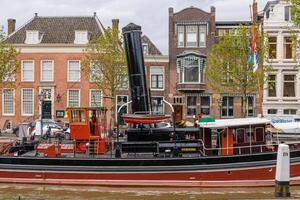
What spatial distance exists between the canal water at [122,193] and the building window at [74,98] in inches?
1040

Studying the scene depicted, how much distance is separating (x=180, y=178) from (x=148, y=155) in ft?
4.69

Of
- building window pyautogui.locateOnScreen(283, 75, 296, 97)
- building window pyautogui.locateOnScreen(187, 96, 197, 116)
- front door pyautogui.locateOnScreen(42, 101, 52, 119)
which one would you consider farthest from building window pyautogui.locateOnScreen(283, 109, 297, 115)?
front door pyautogui.locateOnScreen(42, 101, 52, 119)

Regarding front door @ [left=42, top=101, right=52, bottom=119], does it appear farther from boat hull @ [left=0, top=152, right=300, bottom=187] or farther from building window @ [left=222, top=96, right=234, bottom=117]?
boat hull @ [left=0, top=152, right=300, bottom=187]

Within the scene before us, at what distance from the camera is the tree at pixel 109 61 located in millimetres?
39834

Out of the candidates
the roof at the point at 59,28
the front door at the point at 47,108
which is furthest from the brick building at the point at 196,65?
the front door at the point at 47,108

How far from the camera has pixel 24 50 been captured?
153ft

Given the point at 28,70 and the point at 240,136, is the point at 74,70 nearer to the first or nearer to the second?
the point at 28,70

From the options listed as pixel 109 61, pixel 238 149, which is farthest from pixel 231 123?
pixel 109 61

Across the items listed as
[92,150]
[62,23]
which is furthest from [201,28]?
[92,150]

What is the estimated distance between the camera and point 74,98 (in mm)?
46312

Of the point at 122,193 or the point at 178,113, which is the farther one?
the point at 178,113

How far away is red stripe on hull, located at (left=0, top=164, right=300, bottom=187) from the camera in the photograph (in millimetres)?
19047

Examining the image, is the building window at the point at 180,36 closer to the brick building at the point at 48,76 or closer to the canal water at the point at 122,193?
the brick building at the point at 48,76

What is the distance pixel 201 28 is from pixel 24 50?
1541 centimetres
